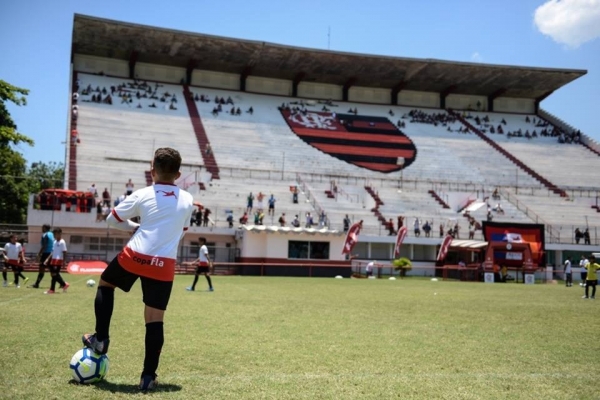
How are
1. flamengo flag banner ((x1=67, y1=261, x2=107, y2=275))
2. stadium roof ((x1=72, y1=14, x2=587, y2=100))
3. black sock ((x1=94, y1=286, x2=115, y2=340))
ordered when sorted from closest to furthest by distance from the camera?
black sock ((x1=94, y1=286, x2=115, y2=340)) < flamengo flag banner ((x1=67, y1=261, x2=107, y2=275)) < stadium roof ((x1=72, y1=14, x2=587, y2=100))

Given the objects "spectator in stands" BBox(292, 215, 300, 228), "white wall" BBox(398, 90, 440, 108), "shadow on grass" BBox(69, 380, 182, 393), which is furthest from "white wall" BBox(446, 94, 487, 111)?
"shadow on grass" BBox(69, 380, 182, 393)

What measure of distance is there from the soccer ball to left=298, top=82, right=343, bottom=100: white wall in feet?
210

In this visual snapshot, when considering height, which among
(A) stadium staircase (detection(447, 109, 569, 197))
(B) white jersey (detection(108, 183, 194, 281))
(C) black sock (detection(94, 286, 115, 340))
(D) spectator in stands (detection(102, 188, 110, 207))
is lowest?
(C) black sock (detection(94, 286, 115, 340))

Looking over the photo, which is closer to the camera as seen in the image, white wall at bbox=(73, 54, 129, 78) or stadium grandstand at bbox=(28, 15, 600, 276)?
stadium grandstand at bbox=(28, 15, 600, 276)

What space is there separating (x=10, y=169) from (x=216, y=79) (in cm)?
2360

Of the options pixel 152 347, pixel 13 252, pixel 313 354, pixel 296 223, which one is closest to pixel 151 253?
pixel 152 347

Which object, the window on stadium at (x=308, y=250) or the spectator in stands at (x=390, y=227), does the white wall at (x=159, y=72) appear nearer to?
the spectator in stands at (x=390, y=227)

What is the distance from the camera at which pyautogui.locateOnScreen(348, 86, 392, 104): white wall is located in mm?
69812

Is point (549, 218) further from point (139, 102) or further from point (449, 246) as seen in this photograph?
point (139, 102)

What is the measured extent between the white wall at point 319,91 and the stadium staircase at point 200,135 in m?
13.2

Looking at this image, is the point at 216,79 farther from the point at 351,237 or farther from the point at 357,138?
the point at 351,237

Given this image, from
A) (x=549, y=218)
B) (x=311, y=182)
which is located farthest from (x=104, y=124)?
(x=549, y=218)

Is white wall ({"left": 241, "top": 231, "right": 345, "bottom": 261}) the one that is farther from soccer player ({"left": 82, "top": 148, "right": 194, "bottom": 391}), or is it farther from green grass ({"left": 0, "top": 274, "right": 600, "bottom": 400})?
soccer player ({"left": 82, "top": 148, "right": 194, "bottom": 391})

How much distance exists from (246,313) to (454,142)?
53879 mm
